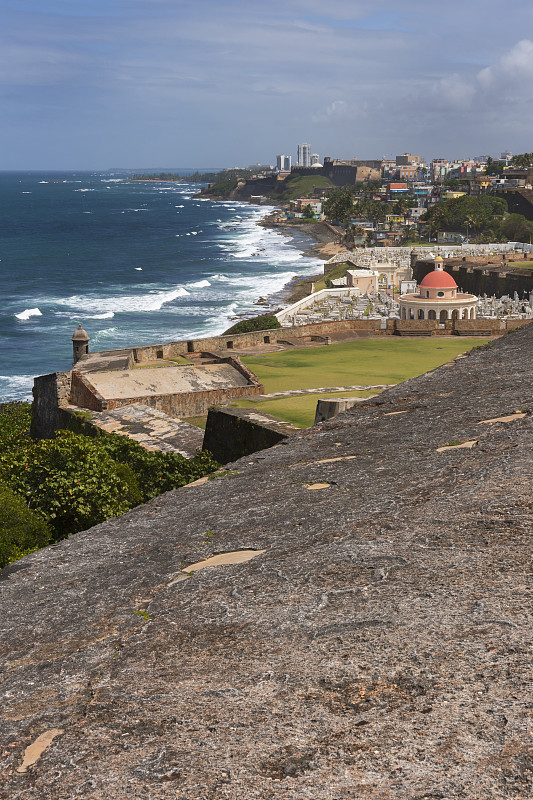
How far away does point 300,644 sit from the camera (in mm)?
4703

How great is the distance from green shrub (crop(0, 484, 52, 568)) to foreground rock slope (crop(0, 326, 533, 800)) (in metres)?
4.99

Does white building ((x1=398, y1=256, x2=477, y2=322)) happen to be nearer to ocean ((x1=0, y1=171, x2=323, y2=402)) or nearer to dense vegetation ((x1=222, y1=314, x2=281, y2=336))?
dense vegetation ((x1=222, y1=314, x2=281, y2=336))

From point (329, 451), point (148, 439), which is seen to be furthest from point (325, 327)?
point (329, 451)

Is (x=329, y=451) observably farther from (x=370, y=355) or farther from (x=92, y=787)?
(x=370, y=355)

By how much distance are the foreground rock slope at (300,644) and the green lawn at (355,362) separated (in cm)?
1758

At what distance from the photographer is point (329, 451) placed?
9.24 meters

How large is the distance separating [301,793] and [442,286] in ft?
149

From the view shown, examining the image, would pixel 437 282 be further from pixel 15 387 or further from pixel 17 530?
pixel 17 530

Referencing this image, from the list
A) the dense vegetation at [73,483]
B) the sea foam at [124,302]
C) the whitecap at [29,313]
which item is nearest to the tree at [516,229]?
the sea foam at [124,302]

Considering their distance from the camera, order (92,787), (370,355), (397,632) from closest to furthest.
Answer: (92,787)
(397,632)
(370,355)

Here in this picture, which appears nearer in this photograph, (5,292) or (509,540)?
(509,540)

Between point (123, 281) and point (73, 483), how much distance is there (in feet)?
263

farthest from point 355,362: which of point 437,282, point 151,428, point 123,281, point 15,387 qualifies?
point 123,281

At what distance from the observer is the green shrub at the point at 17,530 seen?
1286 cm
